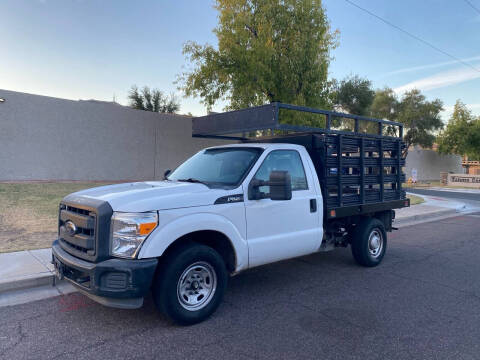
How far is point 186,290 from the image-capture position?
3902 millimetres

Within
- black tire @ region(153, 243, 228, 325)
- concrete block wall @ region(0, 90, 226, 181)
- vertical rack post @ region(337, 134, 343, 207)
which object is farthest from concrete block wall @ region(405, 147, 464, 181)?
black tire @ region(153, 243, 228, 325)

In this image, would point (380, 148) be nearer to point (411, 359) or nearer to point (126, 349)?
point (411, 359)

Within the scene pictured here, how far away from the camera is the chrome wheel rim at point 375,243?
625 cm

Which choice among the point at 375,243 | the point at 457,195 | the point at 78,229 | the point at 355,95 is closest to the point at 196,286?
the point at 78,229

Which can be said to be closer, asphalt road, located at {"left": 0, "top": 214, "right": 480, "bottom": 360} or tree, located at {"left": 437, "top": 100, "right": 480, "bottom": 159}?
asphalt road, located at {"left": 0, "top": 214, "right": 480, "bottom": 360}

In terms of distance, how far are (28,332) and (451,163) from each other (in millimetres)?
44369

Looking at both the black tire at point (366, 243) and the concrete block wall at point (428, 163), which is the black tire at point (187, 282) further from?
the concrete block wall at point (428, 163)

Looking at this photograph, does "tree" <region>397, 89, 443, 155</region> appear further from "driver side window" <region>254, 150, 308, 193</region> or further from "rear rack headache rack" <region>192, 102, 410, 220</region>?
"driver side window" <region>254, 150, 308, 193</region>

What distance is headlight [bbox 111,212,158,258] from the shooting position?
11.5ft

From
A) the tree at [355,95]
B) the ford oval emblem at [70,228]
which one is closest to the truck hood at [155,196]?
the ford oval emblem at [70,228]

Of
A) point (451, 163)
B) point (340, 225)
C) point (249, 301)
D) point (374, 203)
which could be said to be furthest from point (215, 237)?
point (451, 163)

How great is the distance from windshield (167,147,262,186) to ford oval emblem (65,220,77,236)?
147 centimetres

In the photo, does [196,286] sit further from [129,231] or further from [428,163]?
[428,163]

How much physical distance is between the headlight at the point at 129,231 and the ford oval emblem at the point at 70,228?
65 cm
